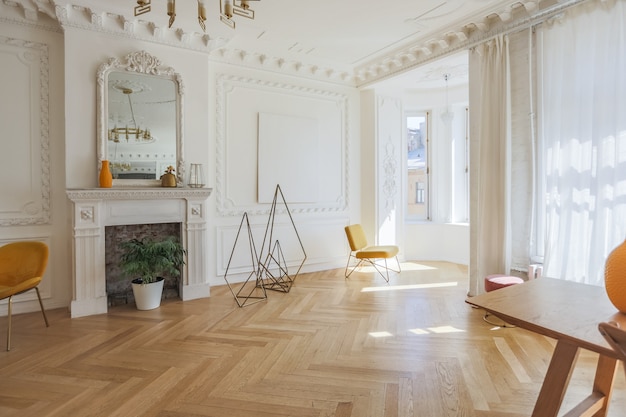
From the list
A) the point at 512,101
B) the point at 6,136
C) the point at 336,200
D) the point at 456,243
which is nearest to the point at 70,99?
the point at 6,136

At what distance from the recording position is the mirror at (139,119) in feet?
13.3

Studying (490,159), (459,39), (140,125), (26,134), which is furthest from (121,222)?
(459,39)

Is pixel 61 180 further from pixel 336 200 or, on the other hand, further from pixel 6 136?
pixel 336 200

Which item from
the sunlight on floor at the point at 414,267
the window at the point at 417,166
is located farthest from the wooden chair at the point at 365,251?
the window at the point at 417,166

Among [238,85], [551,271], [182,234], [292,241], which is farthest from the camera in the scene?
[292,241]

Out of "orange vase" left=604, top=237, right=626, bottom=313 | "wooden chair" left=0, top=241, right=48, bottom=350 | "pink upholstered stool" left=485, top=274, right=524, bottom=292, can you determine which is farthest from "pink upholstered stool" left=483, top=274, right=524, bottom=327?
"wooden chair" left=0, top=241, right=48, bottom=350

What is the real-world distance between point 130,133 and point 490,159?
4.11 metres

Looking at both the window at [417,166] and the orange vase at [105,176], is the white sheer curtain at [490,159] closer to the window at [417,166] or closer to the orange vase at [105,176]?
the window at [417,166]

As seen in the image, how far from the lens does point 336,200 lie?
6.08 m

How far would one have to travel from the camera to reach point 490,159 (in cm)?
403

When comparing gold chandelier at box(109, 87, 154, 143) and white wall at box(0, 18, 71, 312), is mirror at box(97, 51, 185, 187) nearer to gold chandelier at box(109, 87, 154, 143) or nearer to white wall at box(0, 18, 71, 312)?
gold chandelier at box(109, 87, 154, 143)

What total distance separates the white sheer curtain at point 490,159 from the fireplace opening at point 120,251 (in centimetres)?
359

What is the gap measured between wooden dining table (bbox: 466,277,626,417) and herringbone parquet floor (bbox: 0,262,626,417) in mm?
399

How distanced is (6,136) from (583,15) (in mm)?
5774
